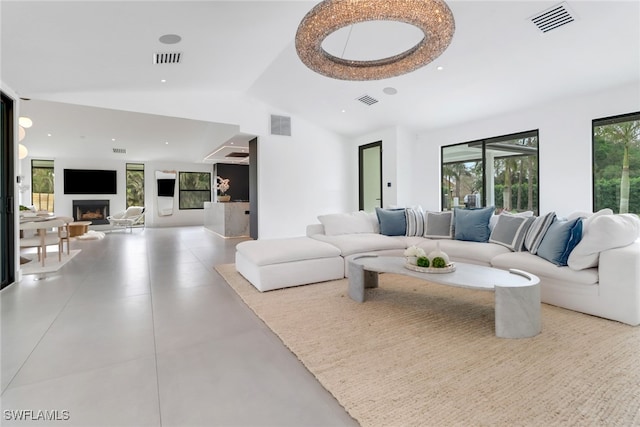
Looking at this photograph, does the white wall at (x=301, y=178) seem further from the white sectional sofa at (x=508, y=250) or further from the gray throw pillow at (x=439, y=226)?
the gray throw pillow at (x=439, y=226)

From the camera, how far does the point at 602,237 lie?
278cm

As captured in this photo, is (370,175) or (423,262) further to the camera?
(370,175)

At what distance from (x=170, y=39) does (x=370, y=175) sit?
18.5 ft

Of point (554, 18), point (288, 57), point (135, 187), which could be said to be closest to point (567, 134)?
point (554, 18)

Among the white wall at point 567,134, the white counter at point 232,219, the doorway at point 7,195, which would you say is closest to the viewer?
the doorway at point 7,195

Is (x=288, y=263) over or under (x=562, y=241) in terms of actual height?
under

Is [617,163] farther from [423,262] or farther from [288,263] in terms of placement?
[288,263]

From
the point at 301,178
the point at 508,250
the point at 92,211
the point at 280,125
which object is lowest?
the point at 508,250

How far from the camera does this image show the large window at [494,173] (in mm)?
5656

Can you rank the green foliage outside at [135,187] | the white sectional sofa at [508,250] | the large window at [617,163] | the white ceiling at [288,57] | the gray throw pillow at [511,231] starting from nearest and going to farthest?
the white sectional sofa at [508,250]
the white ceiling at [288,57]
the gray throw pillow at [511,231]
the large window at [617,163]
the green foliage outside at [135,187]

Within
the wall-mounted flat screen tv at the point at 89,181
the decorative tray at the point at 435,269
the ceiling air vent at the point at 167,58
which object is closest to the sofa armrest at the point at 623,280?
the decorative tray at the point at 435,269

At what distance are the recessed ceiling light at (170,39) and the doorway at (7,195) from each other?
2.09 meters

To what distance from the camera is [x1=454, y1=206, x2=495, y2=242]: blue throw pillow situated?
4305 millimetres

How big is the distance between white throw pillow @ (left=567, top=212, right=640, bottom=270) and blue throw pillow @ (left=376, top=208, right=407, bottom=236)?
239cm
